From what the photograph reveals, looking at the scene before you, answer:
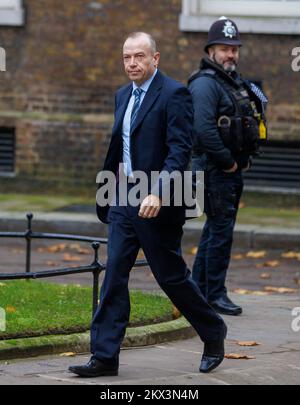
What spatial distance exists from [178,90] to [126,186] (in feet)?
2.01

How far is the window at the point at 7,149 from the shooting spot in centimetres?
1792

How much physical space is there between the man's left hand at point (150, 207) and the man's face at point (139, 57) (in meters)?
0.73

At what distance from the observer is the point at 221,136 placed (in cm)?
1022

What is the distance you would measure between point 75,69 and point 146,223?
10069 millimetres

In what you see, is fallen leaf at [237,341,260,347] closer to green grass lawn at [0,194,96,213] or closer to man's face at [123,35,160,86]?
man's face at [123,35,160,86]

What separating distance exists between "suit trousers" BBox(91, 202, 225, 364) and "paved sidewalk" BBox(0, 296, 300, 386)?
25 cm

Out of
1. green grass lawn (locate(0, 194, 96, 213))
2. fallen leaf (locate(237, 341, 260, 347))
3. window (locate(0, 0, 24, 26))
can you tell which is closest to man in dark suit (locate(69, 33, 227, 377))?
fallen leaf (locate(237, 341, 260, 347))

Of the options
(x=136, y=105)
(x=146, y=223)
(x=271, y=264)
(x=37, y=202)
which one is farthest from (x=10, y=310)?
(x=37, y=202)

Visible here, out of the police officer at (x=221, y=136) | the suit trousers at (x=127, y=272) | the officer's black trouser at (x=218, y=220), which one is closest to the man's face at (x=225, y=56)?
the police officer at (x=221, y=136)

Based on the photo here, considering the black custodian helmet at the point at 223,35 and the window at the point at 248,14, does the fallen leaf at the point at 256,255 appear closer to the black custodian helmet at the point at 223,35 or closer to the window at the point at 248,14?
the window at the point at 248,14

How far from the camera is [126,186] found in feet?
25.6

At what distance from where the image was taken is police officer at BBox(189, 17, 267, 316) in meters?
10.2

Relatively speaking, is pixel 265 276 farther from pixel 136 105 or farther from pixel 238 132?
pixel 136 105
